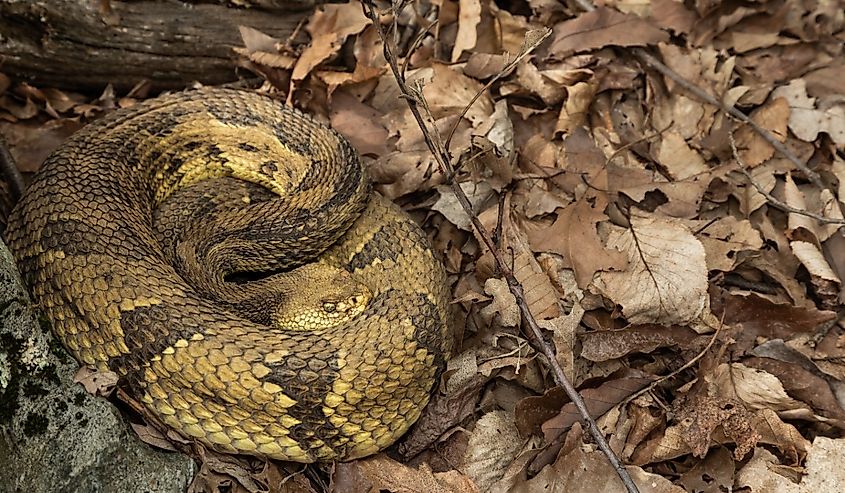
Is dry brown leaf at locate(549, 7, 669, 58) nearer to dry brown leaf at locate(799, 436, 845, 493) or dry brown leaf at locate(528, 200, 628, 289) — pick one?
dry brown leaf at locate(528, 200, 628, 289)

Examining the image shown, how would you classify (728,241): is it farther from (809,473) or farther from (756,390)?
(809,473)

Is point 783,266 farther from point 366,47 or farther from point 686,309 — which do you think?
point 366,47

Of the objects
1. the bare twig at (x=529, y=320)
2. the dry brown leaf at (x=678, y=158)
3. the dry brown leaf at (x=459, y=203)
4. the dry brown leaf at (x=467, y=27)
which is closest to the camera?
the bare twig at (x=529, y=320)

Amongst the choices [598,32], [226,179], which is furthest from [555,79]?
[226,179]

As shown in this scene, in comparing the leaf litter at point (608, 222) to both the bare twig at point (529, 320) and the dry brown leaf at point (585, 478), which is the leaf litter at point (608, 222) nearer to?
the dry brown leaf at point (585, 478)

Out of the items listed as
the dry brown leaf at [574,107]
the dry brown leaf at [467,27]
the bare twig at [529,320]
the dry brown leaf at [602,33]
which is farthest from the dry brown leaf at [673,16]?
the bare twig at [529,320]

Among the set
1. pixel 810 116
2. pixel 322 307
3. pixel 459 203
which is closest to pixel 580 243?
pixel 459 203
